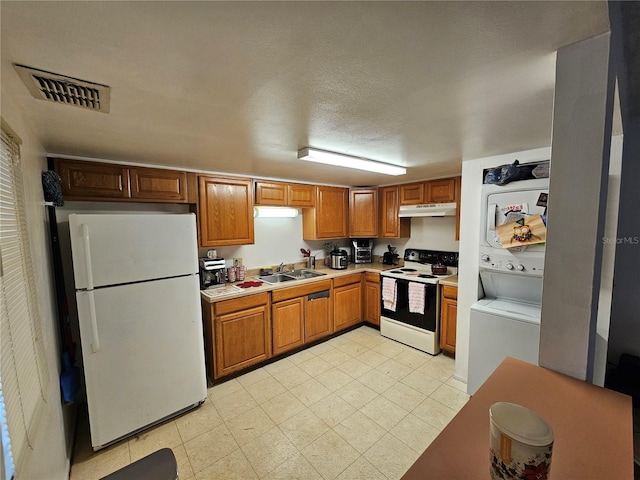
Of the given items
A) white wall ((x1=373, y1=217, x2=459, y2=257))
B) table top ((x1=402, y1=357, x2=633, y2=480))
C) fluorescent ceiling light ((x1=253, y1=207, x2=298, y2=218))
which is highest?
fluorescent ceiling light ((x1=253, y1=207, x2=298, y2=218))

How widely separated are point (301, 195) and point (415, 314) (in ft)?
6.71

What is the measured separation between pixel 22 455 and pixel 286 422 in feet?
5.35

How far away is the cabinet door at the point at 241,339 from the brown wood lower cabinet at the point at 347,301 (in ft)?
3.35

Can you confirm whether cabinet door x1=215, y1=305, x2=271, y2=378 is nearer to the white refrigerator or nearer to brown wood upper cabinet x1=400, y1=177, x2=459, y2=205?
the white refrigerator

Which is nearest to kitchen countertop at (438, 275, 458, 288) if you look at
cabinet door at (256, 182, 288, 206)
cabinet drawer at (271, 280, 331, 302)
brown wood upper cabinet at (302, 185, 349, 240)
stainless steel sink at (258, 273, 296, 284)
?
cabinet drawer at (271, 280, 331, 302)

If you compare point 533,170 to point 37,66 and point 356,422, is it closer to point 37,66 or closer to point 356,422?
point 356,422

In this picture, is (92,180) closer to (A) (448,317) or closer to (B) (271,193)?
(B) (271,193)

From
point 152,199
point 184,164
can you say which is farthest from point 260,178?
point 152,199

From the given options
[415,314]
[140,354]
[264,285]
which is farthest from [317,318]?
[140,354]

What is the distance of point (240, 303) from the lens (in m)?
2.77

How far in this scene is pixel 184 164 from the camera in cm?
258

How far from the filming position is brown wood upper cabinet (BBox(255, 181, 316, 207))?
3.22 meters

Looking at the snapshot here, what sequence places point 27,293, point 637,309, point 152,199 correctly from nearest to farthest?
point 27,293 < point 637,309 < point 152,199

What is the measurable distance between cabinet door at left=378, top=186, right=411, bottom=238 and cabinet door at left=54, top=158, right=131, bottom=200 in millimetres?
3049
